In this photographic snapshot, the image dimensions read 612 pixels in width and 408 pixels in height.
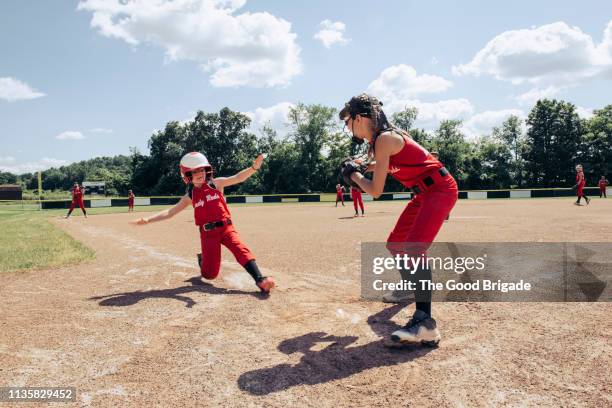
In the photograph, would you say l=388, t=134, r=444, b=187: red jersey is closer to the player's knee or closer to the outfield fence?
the player's knee

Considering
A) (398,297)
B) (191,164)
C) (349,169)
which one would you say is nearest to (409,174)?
(349,169)

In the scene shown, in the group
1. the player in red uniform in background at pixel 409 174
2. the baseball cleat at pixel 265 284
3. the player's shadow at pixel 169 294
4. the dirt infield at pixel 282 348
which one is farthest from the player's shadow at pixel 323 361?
the player's shadow at pixel 169 294

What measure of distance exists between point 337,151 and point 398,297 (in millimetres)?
60815

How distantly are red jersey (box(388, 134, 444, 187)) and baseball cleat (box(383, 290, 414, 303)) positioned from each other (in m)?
1.54

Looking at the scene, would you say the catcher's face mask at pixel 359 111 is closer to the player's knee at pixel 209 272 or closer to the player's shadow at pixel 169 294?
the player's shadow at pixel 169 294

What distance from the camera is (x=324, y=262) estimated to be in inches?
282

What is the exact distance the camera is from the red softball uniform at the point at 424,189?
11.7 feet

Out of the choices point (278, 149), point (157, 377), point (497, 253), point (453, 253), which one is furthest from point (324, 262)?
point (278, 149)

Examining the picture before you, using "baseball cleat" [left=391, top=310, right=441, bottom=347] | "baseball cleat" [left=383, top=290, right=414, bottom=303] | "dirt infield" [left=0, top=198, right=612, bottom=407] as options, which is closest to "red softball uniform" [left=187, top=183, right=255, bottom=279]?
"dirt infield" [left=0, top=198, right=612, bottom=407]

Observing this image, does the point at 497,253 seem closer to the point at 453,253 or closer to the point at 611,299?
the point at 453,253

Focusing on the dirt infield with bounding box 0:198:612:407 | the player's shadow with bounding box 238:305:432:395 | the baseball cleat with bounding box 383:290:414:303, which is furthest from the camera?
the baseball cleat with bounding box 383:290:414:303

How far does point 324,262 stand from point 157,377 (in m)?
4.52
